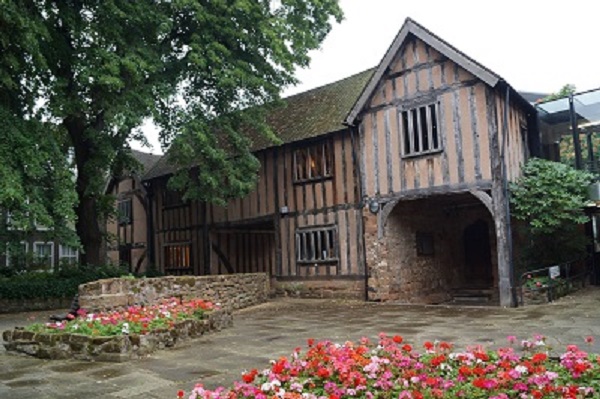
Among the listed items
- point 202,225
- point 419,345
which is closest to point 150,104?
point 202,225

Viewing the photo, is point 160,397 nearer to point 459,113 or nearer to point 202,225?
point 459,113

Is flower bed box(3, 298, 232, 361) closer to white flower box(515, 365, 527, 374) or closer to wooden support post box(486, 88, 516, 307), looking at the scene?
white flower box(515, 365, 527, 374)

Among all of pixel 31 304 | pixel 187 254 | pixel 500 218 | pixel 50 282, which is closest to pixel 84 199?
pixel 50 282

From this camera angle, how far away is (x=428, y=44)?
14469 mm

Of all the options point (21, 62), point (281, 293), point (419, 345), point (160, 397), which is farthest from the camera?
point (281, 293)

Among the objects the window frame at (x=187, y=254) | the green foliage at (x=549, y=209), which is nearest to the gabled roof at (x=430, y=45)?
the green foliage at (x=549, y=209)

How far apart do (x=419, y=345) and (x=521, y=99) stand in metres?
9.59

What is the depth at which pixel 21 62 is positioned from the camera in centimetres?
1381

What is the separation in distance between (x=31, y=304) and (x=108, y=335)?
35.3ft

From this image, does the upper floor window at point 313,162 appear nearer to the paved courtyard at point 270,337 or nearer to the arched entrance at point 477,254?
the paved courtyard at point 270,337

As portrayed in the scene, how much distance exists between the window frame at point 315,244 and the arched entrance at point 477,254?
16.7 ft

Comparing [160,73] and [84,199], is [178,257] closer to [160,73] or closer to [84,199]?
[84,199]

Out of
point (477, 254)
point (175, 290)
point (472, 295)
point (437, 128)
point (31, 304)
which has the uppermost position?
point (437, 128)

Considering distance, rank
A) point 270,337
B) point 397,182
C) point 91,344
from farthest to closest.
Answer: point 397,182 < point 270,337 < point 91,344
